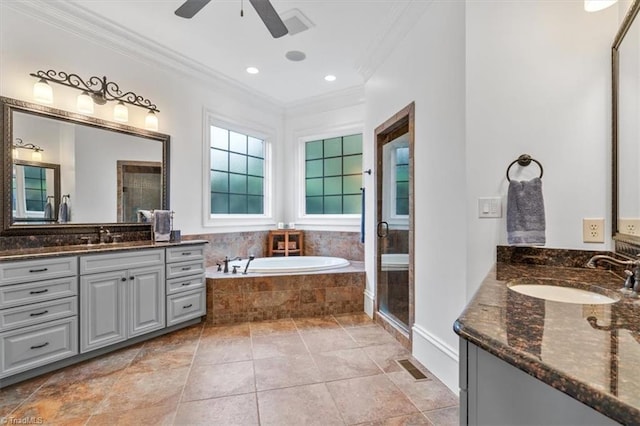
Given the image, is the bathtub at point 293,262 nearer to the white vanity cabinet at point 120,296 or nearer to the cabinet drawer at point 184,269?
the cabinet drawer at point 184,269

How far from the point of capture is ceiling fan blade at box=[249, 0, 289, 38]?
188 centimetres

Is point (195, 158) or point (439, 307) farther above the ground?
point (195, 158)

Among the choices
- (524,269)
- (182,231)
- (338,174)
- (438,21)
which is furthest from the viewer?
(338,174)

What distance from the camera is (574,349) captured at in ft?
2.03

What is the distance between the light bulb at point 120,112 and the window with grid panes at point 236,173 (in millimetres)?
1097

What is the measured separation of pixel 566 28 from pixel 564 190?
884mm

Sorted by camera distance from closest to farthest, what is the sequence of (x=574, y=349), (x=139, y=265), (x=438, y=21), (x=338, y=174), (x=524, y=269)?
(x=574, y=349)
(x=524, y=269)
(x=438, y=21)
(x=139, y=265)
(x=338, y=174)

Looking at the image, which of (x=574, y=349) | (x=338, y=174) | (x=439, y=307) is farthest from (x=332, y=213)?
(x=574, y=349)

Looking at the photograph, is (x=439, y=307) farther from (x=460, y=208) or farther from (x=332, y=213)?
(x=332, y=213)

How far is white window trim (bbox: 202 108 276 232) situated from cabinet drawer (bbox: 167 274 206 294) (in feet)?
2.70

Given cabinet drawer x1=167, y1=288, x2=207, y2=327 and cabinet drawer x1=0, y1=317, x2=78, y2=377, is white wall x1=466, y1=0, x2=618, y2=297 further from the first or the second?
cabinet drawer x1=0, y1=317, x2=78, y2=377

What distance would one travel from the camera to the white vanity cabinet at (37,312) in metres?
1.93

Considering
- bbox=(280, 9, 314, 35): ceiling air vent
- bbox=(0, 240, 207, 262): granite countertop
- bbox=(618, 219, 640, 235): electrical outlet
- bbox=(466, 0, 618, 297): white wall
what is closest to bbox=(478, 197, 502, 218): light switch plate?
bbox=(466, 0, 618, 297): white wall

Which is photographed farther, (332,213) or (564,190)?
(332,213)
